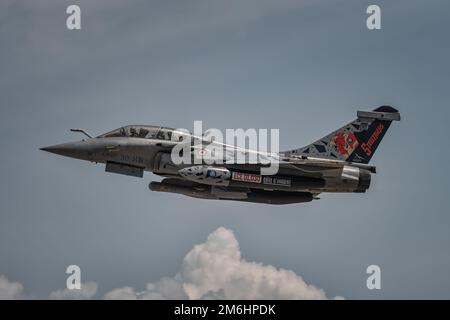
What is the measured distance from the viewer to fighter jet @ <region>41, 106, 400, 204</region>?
38.0m

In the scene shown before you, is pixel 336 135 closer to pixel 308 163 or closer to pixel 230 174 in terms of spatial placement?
pixel 308 163

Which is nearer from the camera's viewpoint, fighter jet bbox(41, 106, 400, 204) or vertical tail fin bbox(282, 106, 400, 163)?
fighter jet bbox(41, 106, 400, 204)

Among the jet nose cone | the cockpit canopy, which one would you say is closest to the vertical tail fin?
the cockpit canopy

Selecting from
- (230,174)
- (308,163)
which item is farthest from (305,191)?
(230,174)

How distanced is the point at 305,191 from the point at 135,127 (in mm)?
8925

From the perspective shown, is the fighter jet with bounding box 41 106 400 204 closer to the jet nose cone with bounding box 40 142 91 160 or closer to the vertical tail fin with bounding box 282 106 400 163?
the jet nose cone with bounding box 40 142 91 160

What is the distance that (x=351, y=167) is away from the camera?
39469 millimetres

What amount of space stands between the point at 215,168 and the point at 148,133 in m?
4.01

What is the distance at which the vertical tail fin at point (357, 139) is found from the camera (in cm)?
4053
